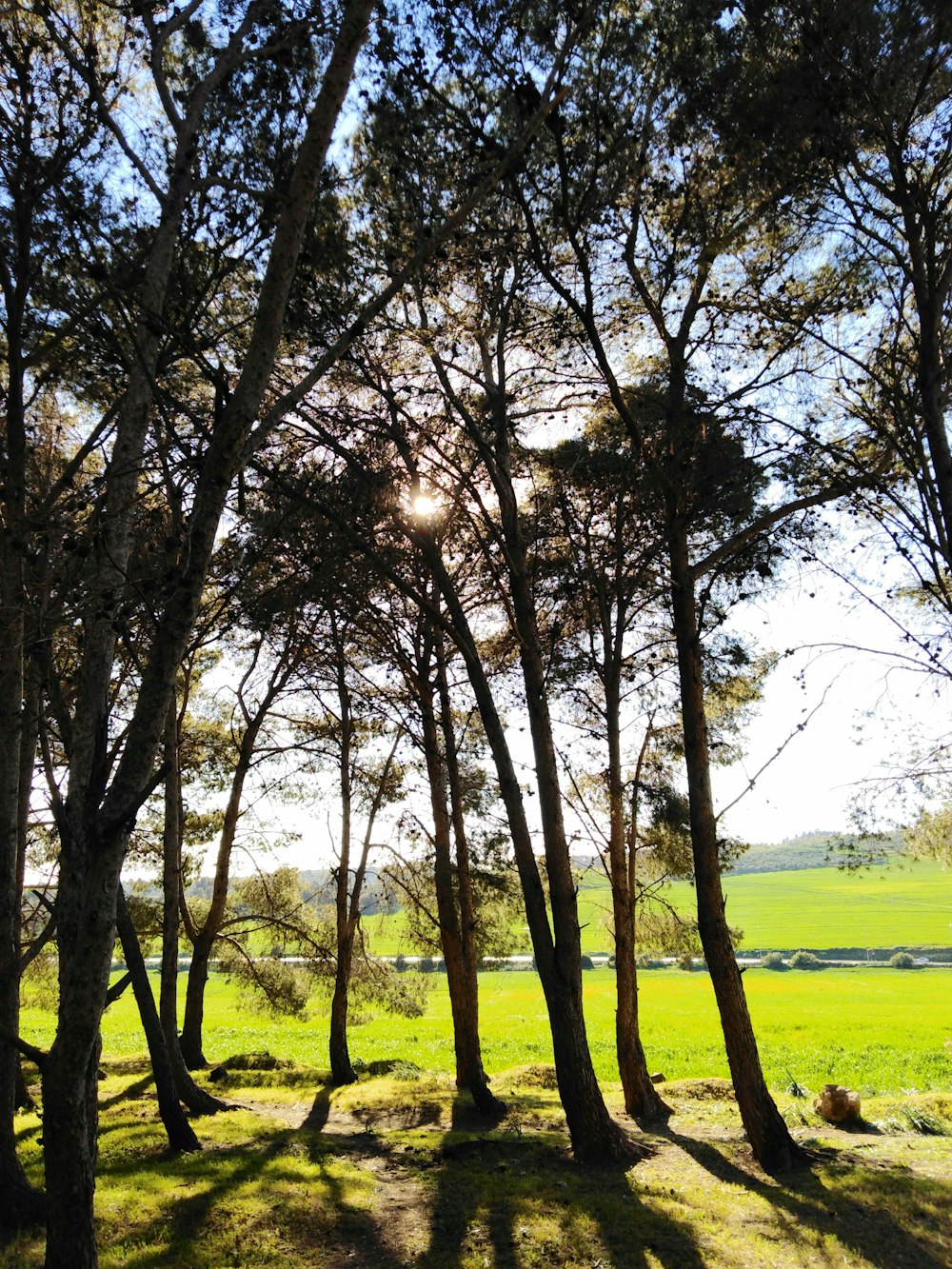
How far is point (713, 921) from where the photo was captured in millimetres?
7836

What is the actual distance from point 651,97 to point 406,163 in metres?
2.32

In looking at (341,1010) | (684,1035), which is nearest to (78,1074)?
(341,1010)

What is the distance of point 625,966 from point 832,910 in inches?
4422

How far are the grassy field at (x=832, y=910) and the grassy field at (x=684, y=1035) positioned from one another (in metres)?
7.22

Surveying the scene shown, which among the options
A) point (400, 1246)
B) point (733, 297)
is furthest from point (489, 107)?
point (400, 1246)

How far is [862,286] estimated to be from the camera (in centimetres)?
753

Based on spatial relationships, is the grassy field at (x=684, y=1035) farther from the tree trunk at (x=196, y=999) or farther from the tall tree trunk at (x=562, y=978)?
the tall tree trunk at (x=562, y=978)

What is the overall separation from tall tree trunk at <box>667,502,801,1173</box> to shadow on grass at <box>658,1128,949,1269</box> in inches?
14.7

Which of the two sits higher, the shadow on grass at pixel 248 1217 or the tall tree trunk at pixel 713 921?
the tall tree trunk at pixel 713 921

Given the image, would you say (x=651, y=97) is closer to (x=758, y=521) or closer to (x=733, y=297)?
(x=733, y=297)

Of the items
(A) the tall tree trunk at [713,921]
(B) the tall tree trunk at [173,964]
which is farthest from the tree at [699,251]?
(B) the tall tree trunk at [173,964]

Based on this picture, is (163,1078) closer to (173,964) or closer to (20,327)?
(173,964)

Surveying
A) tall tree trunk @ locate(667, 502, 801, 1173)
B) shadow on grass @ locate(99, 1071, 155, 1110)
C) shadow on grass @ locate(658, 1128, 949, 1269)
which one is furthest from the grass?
shadow on grass @ locate(99, 1071, 155, 1110)

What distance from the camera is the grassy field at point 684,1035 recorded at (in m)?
18.9
